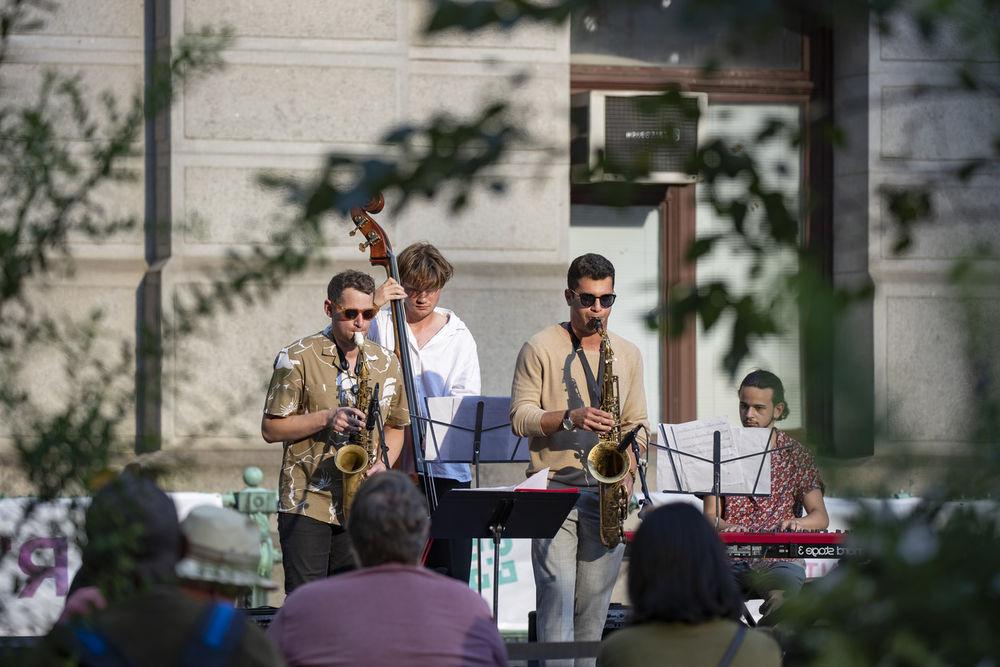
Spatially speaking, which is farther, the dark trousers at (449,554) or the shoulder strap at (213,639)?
the dark trousers at (449,554)

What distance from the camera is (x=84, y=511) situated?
264 centimetres

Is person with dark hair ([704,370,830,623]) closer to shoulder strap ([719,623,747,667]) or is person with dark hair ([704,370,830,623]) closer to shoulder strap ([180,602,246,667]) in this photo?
shoulder strap ([719,623,747,667])

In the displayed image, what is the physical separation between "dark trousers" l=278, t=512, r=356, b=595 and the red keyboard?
5.29ft

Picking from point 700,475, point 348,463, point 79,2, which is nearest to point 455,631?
point 348,463

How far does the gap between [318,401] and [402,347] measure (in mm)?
471

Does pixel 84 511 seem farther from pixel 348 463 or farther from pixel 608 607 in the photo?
pixel 608 607

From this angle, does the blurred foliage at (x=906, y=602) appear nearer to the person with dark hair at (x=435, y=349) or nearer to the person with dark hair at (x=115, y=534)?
the person with dark hair at (x=115, y=534)

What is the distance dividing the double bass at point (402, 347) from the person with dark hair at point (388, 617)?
8.86 feet

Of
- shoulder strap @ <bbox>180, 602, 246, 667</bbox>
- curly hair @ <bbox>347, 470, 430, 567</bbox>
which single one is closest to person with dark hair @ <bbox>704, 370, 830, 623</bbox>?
curly hair @ <bbox>347, 470, 430, 567</bbox>

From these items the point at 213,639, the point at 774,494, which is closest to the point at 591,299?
the point at 774,494

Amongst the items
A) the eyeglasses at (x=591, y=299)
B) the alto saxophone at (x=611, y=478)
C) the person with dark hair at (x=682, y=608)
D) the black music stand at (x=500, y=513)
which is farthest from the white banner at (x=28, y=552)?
the eyeglasses at (x=591, y=299)

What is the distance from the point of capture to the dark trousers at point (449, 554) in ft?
22.7

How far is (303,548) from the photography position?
6410 mm

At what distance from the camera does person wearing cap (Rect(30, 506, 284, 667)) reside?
267 cm
